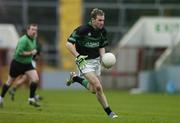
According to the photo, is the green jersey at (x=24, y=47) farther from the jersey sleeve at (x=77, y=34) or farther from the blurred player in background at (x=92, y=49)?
the jersey sleeve at (x=77, y=34)

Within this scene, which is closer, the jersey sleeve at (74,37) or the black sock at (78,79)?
the jersey sleeve at (74,37)

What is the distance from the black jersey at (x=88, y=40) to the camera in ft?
53.7

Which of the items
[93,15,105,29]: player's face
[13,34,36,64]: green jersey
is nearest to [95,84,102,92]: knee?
[93,15,105,29]: player's face

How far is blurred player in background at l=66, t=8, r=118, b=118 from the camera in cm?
1605

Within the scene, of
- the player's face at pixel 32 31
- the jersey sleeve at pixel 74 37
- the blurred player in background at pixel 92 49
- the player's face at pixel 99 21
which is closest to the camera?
the player's face at pixel 99 21

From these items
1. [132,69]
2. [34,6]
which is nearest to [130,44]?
[132,69]

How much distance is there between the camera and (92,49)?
651 inches

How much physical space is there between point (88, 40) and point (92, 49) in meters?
0.22

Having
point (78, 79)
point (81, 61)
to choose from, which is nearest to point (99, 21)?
point (81, 61)

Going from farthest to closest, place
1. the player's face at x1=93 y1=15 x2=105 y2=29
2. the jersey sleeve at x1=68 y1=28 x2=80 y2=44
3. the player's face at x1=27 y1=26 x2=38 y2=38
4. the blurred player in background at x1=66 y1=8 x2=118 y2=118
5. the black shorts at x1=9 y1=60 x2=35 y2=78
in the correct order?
1. the black shorts at x1=9 y1=60 x2=35 y2=78
2. the player's face at x1=27 y1=26 x2=38 y2=38
3. the jersey sleeve at x1=68 y1=28 x2=80 y2=44
4. the blurred player in background at x1=66 y1=8 x2=118 y2=118
5. the player's face at x1=93 y1=15 x2=105 y2=29

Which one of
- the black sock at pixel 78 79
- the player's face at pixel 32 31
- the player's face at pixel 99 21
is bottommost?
the black sock at pixel 78 79

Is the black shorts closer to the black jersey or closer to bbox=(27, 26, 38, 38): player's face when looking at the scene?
bbox=(27, 26, 38, 38): player's face

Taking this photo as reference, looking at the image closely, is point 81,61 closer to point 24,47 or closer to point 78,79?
point 78,79

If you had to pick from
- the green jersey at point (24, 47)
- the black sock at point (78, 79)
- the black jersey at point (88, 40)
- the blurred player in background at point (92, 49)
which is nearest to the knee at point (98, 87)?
the blurred player in background at point (92, 49)
